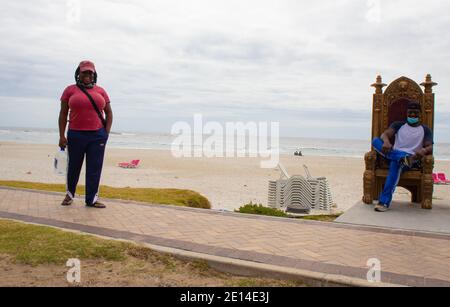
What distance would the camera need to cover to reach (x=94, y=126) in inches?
236

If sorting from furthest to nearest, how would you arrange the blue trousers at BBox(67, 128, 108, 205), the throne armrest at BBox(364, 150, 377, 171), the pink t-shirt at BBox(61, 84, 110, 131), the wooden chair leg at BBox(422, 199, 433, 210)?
the throne armrest at BBox(364, 150, 377, 171)
the wooden chair leg at BBox(422, 199, 433, 210)
the blue trousers at BBox(67, 128, 108, 205)
the pink t-shirt at BBox(61, 84, 110, 131)

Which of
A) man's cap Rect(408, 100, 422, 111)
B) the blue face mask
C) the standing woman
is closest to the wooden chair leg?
the blue face mask

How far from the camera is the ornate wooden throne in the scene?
6.76m

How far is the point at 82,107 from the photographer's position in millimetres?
5848

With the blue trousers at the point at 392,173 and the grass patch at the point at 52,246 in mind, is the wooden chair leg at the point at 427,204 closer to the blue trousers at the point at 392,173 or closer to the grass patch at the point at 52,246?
the blue trousers at the point at 392,173

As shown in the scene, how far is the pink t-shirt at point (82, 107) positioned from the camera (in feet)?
19.1

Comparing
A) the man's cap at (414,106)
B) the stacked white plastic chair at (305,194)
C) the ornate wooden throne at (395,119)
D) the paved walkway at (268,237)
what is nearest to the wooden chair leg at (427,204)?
the ornate wooden throne at (395,119)

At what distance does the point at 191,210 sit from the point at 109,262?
265 centimetres

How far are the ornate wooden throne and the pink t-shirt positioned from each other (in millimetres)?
4863

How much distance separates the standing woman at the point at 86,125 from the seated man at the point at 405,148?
472 centimetres

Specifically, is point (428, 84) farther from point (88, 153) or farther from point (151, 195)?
point (88, 153)

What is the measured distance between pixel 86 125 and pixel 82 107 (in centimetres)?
29

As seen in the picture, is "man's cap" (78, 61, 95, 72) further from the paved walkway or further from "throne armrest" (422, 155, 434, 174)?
"throne armrest" (422, 155, 434, 174)
